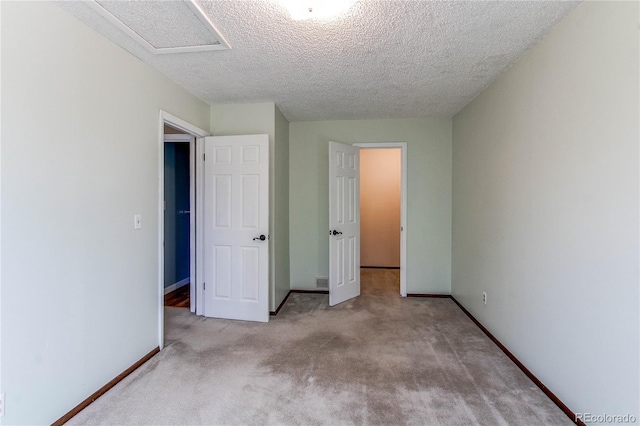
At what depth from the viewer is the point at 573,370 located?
166cm

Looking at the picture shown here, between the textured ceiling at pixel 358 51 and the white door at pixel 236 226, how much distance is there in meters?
0.58

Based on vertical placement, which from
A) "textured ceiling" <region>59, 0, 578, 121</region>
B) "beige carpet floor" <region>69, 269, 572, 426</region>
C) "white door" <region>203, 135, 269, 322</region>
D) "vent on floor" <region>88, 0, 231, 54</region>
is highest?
"textured ceiling" <region>59, 0, 578, 121</region>

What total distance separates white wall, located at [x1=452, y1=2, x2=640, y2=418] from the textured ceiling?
0.93 feet

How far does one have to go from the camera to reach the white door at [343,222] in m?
3.54

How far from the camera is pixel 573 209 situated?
1.66m

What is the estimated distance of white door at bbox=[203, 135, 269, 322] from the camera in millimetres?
3031

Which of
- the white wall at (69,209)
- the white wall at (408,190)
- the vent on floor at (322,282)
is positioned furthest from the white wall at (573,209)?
the white wall at (69,209)

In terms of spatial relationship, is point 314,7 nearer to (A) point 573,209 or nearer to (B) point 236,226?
(A) point 573,209

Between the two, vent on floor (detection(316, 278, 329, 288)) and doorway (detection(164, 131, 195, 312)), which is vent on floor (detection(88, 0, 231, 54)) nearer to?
doorway (detection(164, 131, 195, 312))

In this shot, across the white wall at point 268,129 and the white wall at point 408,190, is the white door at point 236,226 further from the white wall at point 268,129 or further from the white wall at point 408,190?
the white wall at point 408,190

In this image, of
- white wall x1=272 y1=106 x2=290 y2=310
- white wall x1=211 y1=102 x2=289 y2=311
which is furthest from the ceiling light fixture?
white wall x1=272 y1=106 x2=290 y2=310

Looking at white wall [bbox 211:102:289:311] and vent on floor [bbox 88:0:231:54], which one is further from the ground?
vent on floor [bbox 88:0:231:54]

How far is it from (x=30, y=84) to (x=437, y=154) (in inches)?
154

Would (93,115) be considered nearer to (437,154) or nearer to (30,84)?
(30,84)
